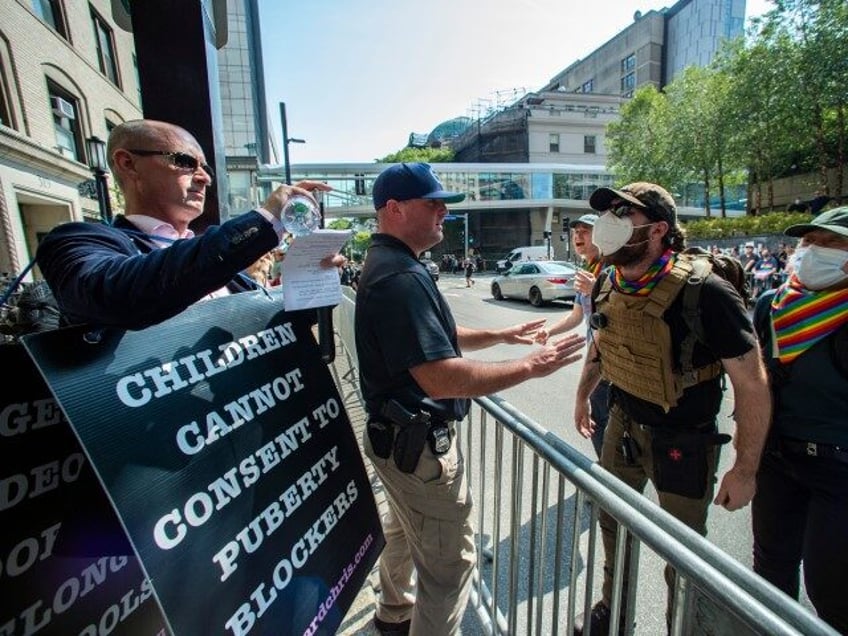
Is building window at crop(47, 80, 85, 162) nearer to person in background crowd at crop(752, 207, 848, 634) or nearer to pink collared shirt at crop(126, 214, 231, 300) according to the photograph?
pink collared shirt at crop(126, 214, 231, 300)

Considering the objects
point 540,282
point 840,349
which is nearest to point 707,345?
point 840,349

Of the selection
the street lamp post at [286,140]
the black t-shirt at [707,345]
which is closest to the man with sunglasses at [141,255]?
the black t-shirt at [707,345]

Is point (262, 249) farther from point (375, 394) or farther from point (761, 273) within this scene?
point (761, 273)

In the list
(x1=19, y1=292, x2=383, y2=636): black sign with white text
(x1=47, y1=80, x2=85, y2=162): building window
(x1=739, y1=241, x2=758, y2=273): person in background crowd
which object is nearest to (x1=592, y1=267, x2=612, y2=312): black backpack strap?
(x1=19, y1=292, x2=383, y2=636): black sign with white text

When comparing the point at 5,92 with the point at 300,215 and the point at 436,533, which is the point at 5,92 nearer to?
the point at 300,215

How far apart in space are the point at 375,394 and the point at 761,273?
17.8 metres

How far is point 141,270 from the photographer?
1.05 metres

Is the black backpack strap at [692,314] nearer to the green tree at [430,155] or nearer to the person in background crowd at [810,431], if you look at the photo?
the person in background crowd at [810,431]

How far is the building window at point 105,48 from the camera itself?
15003 millimetres

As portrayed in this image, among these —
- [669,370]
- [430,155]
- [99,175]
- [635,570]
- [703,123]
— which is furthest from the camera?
[430,155]

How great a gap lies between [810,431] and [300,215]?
233cm

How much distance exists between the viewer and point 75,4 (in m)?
13.3

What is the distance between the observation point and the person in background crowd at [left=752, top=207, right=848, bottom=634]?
1821 mm

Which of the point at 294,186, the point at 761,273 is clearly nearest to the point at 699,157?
the point at 761,273
